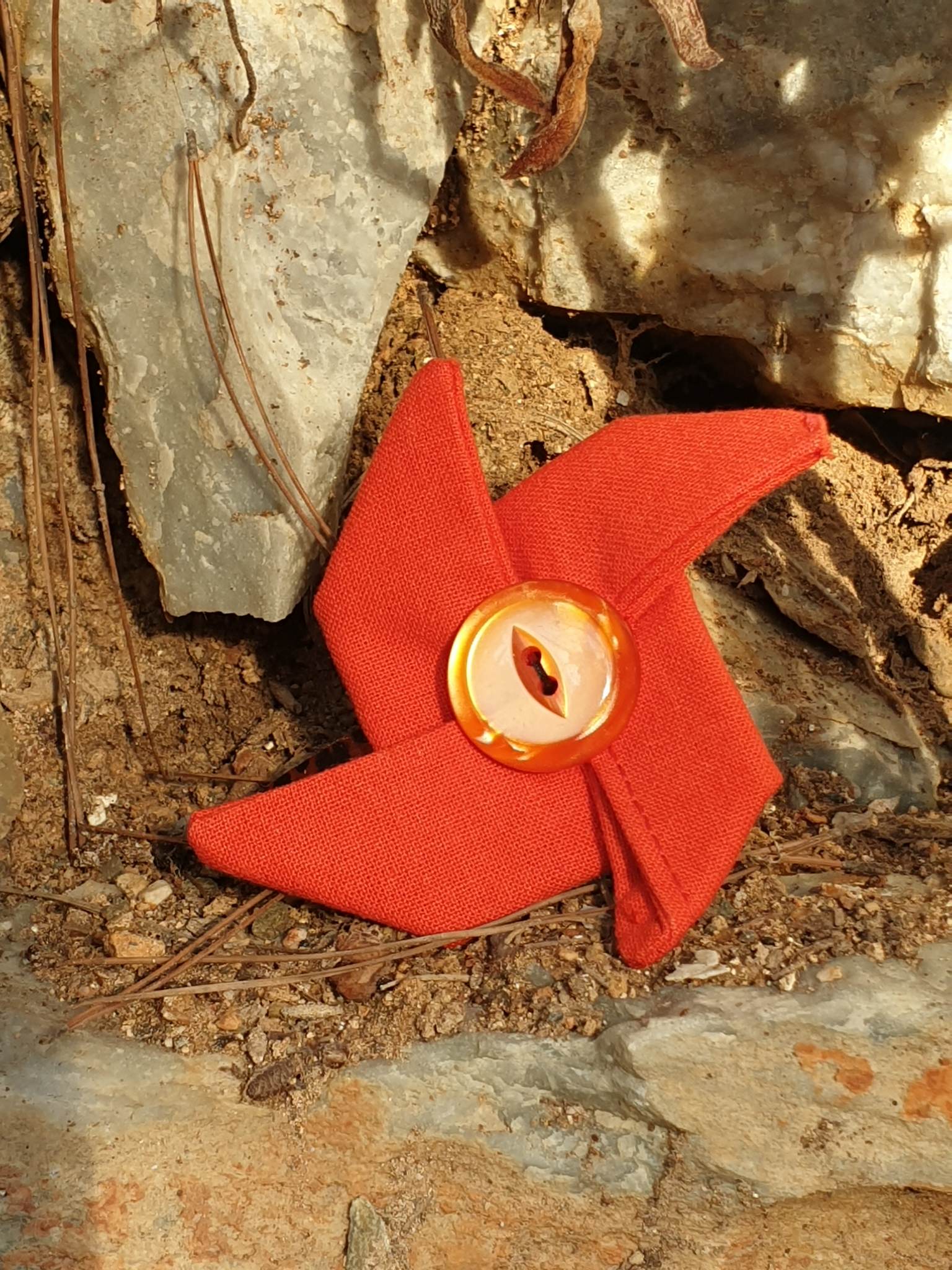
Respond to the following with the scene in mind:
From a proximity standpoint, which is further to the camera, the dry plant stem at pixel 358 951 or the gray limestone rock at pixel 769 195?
the gray limestone rock at pixel 769 195

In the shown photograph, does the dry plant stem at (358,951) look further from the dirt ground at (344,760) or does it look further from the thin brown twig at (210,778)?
the thin brown twig at (210,778)

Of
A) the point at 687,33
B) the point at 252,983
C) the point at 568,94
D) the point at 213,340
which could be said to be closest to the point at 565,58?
the point at 568,94

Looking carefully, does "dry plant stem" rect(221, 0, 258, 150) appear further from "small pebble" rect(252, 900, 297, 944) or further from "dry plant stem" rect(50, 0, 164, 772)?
"small pebble" rect(252, 900, 297, 944)

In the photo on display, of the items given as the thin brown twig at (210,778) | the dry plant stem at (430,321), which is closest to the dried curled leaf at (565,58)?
the dry plant stem at (430,321)

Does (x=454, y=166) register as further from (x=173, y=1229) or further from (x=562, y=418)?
(x=173, y=1229)

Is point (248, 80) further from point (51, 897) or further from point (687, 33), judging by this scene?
point (51, 897)

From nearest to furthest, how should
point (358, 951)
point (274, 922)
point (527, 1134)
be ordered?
point (527, 1134) < point (358, 951) < point (274, 922)

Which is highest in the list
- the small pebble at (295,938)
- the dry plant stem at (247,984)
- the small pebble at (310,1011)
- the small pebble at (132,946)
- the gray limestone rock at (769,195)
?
the gray limestone rock at (769,195)
